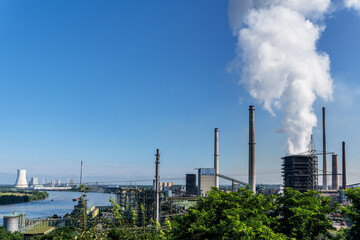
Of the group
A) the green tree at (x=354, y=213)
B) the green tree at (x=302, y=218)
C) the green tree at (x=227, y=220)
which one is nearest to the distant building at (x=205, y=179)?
the green tree at (x=227, y=220)

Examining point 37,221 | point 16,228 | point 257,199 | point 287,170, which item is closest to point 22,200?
point 37,221

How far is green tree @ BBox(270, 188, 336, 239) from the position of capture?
13805 millimetres

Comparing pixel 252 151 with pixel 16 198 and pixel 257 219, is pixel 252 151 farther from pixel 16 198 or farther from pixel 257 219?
pixel 16 198

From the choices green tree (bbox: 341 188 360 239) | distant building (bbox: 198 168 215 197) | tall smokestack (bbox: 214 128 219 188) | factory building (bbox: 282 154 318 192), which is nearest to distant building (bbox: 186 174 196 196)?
distant building (bbox: 198 168 215 197)

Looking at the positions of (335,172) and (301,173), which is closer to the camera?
(301,173)

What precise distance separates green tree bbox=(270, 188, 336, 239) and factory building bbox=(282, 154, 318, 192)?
162 feet

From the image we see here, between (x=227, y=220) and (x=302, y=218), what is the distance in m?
4.30

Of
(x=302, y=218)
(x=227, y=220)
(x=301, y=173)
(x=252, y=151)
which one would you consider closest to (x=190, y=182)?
(x=301, y=173)

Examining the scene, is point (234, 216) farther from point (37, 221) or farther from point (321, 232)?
point (37, 221)

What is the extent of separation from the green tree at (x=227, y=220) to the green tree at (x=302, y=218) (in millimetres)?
789

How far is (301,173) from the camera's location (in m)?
61.7

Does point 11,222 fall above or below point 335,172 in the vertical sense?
below

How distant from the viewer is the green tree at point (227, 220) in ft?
36.1

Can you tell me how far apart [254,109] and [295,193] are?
3635 cm
